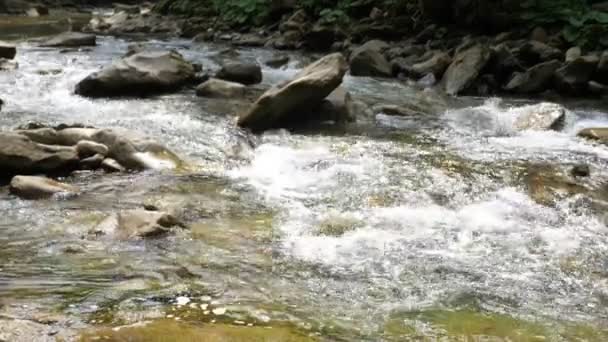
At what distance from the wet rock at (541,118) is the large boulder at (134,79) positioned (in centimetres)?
494

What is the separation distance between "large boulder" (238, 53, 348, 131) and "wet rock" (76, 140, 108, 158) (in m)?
1.96

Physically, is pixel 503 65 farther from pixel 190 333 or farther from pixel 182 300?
pixel 190 333

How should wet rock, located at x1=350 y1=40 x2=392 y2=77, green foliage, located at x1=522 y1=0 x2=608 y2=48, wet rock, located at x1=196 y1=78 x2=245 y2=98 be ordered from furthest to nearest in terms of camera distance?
green foliage, located at x1=522 y1=0 x2=608 y2=48
wet rock, located at x1=350 y1=40 x2=392 y2=77
wet rock, located at x1=196 y1=78 x2=245 y2=98

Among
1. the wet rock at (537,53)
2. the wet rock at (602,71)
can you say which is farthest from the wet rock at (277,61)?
the wet rock at (602,71)

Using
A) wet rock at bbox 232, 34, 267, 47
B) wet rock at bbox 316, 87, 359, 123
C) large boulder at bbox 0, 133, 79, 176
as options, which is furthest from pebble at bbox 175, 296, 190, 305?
wet rock at bbox 232, 34, 267, 47

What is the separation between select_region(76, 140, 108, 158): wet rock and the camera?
663cm

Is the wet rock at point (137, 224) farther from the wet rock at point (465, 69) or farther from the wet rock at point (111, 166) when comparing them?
the wet rock at point (465, 69)

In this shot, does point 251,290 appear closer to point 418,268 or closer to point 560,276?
point 418,268

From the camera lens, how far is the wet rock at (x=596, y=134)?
8.00 metres

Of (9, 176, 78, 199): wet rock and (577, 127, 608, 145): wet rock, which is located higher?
(577, 127, 608, 145): wet rock

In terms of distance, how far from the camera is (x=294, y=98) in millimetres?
8266

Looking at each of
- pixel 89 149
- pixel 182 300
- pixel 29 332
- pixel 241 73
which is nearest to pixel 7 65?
pixel 241 73

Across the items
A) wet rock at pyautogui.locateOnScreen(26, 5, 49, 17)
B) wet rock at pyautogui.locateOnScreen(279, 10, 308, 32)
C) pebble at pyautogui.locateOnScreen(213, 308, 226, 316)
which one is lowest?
wet rock at pyautogui.locateOnScreen(26, 5, 49, 17)

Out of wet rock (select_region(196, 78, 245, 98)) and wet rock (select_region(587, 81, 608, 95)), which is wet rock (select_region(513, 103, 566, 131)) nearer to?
wet rock (select_region(587, 81, 608, 95))
